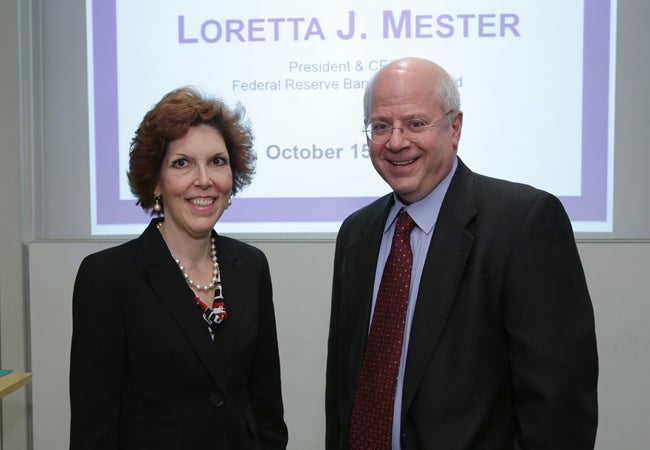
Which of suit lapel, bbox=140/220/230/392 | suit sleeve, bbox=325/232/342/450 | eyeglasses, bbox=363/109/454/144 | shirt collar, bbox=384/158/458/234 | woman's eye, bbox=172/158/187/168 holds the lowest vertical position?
suit sleeve, bbox=325/232/342/450

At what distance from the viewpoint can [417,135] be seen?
1.56 metres

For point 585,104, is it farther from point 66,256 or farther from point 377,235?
point 66,256

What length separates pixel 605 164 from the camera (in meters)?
2.86

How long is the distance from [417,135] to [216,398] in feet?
2.79

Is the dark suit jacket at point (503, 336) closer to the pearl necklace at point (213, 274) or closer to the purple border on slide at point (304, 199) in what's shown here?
the pearl necklace at point (213, 274)

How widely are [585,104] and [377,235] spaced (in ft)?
5.47

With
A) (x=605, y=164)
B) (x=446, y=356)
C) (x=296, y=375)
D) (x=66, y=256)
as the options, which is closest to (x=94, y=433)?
(x=446, y=356)

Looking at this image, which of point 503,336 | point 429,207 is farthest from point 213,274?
point 503,336

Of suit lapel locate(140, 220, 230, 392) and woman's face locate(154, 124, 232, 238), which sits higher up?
woman's face locate(154, 124, 232, 238)

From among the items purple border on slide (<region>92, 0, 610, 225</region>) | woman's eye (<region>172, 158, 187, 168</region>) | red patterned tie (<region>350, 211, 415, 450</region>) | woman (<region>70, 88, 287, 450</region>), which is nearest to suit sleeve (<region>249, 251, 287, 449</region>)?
woman (<region>70, 88, 287, 450</region>)

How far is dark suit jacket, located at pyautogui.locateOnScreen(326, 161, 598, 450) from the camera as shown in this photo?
4.58 ft

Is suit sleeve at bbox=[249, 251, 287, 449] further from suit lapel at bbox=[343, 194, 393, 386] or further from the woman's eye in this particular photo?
the woman's eye

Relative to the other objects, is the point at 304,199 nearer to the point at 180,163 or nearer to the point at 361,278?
the point at 361,278

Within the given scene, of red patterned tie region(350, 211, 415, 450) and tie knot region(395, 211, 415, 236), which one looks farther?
tie knot region(395, 211, 415, 236)
